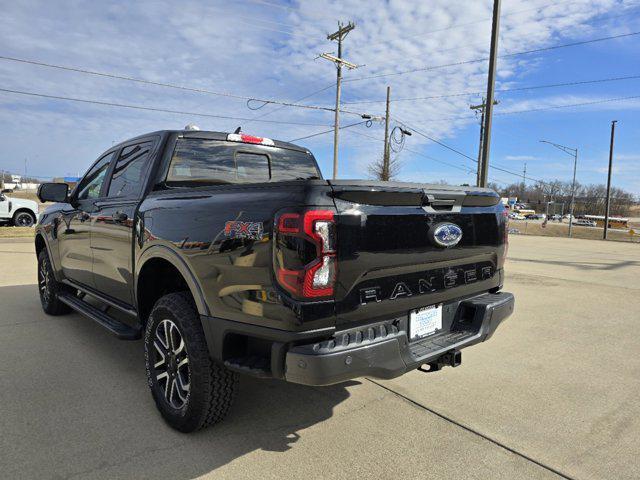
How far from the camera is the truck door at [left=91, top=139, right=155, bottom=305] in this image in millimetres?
3426

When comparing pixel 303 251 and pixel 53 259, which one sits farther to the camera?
pixel 53 259

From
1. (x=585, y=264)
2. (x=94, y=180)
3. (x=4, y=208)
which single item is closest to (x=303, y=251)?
(x=94, y=180)

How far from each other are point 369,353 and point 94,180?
11.9 feet

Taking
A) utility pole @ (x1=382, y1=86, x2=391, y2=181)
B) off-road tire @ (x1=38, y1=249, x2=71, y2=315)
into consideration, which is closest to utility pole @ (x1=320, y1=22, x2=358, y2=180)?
utility pole @ (x1=382, y1=86, x2=391, y2=181)

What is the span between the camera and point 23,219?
1834cm

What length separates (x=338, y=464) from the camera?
8.09ft

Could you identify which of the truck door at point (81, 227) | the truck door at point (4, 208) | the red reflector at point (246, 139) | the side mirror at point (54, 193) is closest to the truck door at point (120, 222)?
the truck door at point (81, 227)

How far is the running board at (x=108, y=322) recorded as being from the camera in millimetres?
3332

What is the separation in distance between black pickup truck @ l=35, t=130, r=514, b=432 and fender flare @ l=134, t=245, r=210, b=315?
0.04 feet

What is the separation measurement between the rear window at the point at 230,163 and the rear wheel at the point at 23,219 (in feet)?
59.4

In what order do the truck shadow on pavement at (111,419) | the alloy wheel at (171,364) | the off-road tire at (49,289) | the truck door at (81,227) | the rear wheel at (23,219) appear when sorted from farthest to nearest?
the rear wheel at (23,219) → the off-road tire at (49,289) → the truck door at (81,227) → the alloy wheel at (171,364) → the truck shadow on pavement at (111,419)

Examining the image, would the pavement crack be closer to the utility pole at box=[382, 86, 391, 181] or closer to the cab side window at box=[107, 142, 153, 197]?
the cab side window at box=[107, 142, 153, 197]

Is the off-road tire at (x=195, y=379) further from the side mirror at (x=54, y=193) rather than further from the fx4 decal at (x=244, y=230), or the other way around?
the side mirror at (x=54, y=193)

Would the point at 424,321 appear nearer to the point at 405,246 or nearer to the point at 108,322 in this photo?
the point at 405,246
